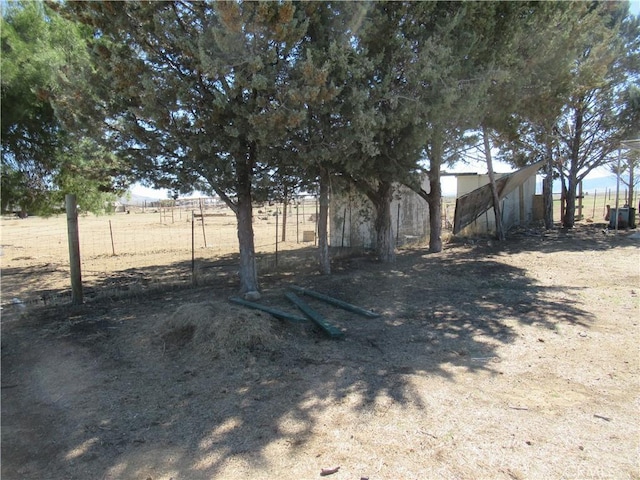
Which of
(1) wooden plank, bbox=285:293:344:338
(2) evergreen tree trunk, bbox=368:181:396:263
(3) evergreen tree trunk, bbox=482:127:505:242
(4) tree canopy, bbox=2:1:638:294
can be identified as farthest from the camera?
(3) evergreen tree trunk, bbox=482:127:505:242

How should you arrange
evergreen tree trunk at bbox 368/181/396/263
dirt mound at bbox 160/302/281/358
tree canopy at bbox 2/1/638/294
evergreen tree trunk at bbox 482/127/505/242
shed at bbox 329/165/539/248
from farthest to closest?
1. shed at bbox 329/165/539/248
2. evergreen tree trunk at bbox 482/127/505/242
3. evergreen tree trunk at bbox 368/181/396/263
4. tree canopy at bbox 2/1/638/294
5. dirt mound at bbox 160/302/281/358

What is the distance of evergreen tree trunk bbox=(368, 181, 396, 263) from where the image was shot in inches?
414

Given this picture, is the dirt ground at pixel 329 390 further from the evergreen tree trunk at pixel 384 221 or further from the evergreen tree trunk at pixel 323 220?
the evergreen tree trunk at pixel 384 221

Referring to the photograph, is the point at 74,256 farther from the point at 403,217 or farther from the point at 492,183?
the point at 492,183

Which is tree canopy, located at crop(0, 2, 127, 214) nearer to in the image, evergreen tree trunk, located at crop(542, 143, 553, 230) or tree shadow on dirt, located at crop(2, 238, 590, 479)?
tree shadow on dirt, located at crop(2, 238, 590, 479)

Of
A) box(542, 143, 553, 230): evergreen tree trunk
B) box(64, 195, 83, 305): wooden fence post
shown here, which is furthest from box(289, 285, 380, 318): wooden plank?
box(542, 143, 553, 230): evergreen tree trunk

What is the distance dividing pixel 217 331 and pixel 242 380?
0.95 m

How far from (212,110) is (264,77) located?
1072mm

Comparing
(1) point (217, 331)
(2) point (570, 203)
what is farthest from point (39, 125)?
(2) point (570, 203)

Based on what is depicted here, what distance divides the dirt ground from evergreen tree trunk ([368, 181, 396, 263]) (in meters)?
3.74

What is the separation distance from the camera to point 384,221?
10.8 metres

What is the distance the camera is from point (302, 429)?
3.15m

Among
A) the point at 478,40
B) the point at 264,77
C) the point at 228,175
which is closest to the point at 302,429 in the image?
the point at 264,77

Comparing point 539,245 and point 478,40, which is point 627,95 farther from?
point 478,40
